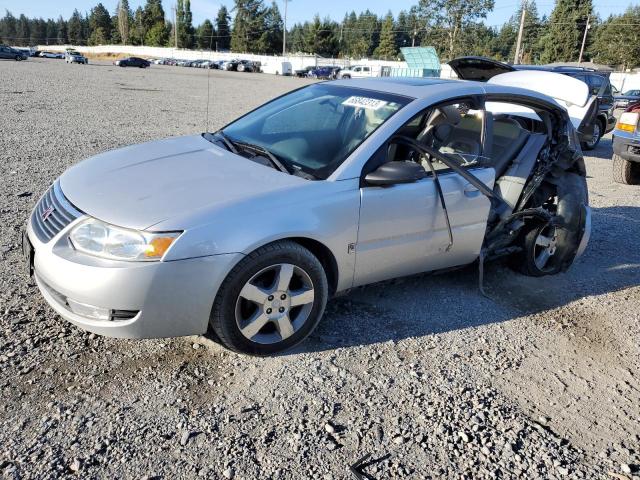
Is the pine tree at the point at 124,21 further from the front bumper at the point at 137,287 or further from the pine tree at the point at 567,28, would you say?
the front bumper at the point at 137,287

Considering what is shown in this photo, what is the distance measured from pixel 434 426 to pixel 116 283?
69.2 inches

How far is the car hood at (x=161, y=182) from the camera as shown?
9.08 ft

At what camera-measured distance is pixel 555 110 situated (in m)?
4.57

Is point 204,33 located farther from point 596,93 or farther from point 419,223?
point 419,223

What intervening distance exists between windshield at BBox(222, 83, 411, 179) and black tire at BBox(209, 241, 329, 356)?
1.82ft

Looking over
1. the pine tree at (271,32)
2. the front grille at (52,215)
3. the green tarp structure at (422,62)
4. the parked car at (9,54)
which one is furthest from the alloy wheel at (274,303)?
the pine tree at (271,32)

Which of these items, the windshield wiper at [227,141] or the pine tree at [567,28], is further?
the pine tree at [567,28]

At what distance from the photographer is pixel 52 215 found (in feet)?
9.77

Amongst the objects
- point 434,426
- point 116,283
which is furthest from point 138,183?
point 434,426

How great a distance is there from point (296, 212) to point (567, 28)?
258ft

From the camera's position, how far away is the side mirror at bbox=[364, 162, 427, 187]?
3.18 metres

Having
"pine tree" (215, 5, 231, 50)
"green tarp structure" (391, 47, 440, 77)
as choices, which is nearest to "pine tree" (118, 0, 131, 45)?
"pine tree" (215, 5, 231, 50)

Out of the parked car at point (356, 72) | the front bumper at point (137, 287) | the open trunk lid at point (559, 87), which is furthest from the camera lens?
the parked car at point (356, 72)

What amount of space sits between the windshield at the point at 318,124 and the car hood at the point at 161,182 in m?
0.27
